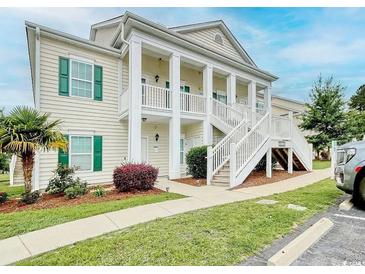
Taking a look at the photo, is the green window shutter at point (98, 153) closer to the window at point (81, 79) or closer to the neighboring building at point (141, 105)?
the neighboring building at point (141, 105)

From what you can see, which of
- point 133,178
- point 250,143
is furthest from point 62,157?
point 250,143

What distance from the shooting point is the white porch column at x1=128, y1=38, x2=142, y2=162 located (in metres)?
10.2

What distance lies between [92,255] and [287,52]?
11341 mm

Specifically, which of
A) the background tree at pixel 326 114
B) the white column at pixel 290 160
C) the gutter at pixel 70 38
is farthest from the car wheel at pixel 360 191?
the background tree at pixel 326 114

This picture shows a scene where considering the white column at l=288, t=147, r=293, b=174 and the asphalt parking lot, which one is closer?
the asphalt parking lot

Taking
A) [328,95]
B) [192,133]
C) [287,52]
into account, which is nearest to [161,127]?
[192,133]

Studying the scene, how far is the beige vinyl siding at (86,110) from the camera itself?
9.95 meters

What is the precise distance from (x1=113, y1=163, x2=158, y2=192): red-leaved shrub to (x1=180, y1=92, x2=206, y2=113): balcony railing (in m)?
4.76

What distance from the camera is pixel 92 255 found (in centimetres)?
334

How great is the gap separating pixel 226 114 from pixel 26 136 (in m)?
9.29

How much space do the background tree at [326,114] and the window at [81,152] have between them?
18.6 meters

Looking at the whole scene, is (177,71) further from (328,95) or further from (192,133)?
(328,95)

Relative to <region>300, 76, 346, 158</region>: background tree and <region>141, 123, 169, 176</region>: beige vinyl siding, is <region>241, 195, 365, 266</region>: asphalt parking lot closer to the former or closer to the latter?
<region>141, 123, 169, 176</region>: beige vinyl siding

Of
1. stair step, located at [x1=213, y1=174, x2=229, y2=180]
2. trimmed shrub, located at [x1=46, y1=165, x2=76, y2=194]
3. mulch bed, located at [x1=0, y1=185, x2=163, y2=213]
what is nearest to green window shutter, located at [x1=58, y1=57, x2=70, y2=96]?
trimmed shrub, located at [x1=46, y1=165, x2=76, y2=194]
